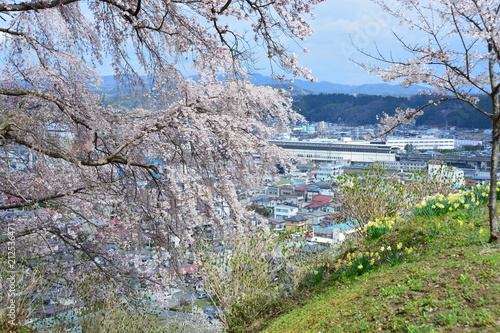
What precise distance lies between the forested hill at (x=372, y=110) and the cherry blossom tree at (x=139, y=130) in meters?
42.9

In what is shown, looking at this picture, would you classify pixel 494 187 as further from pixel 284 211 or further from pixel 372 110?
pixel 372 110

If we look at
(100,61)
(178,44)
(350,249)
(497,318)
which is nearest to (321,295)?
(350,249)

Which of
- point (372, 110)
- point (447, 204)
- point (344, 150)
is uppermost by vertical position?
point (372, 110)

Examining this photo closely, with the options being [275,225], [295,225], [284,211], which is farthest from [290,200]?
[275,225]

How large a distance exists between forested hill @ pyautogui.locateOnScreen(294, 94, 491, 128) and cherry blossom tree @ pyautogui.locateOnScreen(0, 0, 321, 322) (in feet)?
141

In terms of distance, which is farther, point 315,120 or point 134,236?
point 315,120

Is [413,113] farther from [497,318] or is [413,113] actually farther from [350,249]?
[497,318]

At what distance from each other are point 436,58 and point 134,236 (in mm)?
4125

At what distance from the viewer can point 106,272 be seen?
4.89 m

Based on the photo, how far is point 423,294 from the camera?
113 inches

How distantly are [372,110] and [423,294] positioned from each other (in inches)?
2203

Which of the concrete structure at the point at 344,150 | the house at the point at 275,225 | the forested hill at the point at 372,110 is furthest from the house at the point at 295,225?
the forested hill at the point at 372,110

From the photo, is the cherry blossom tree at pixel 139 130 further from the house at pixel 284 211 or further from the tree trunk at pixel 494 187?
the house at pixel 284 211

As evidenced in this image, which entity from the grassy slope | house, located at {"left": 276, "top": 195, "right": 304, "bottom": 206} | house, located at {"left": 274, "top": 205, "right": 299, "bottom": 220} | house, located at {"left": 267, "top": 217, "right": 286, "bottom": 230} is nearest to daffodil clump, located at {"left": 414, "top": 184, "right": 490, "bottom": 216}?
the grassy slope
